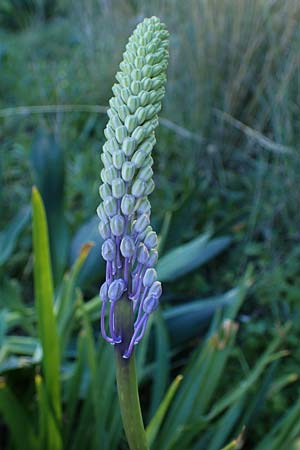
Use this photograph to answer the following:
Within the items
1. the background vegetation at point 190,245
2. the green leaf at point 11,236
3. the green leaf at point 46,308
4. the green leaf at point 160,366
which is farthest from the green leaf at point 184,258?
the green leaf at point 46,308

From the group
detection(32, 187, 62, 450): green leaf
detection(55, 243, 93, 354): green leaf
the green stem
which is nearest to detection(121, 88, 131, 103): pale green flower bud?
the green stem

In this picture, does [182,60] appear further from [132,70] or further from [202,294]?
[132,70]

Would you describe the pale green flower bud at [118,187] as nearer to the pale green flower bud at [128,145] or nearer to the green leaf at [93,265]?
the pale green flower bud at [128,145]

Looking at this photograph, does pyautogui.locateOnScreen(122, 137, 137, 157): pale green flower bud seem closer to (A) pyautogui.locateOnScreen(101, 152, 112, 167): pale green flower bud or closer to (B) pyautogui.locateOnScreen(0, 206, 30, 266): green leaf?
(A) pyautogui.locateOnScreen(101, 152, 112, 167): pale green flower bud

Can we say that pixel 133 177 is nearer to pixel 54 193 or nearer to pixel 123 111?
pixel 123 111

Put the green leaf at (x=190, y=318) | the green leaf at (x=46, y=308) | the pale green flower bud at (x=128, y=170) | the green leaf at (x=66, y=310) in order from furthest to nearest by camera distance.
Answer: the green leaf at (x=190, y=318)
the green leaf at (x=66, y=310)
the green leaf at (x=46, y=308)
the pale green flower bud at (x=128, y=170)

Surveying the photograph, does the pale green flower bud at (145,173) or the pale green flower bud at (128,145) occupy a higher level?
the pale green flower bud at (128,145)
